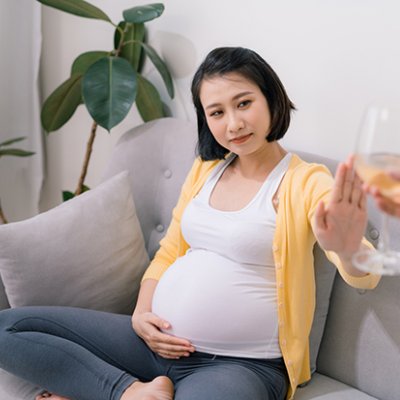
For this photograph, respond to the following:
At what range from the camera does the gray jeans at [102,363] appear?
4.32 feet

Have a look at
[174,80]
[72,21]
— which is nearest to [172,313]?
[174,80]

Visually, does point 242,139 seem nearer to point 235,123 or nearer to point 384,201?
point 235,123

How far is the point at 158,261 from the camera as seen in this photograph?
168cm

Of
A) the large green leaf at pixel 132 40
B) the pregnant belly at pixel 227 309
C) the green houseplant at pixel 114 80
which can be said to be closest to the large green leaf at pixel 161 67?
the green houseplant at pixel 114 80

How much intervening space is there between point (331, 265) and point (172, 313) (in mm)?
387

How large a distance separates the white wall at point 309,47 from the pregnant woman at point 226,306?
9.7 inches

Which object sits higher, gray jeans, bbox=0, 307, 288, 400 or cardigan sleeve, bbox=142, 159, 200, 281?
cardigan sleeve, bbox=142, 159, 200, 281

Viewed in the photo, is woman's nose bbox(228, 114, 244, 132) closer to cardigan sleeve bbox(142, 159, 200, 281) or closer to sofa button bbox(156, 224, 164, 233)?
cardigan sleeve bbox(142, 159, 200, 281)

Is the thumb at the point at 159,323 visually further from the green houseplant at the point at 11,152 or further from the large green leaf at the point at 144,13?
the green houseplant at the point at 11,152

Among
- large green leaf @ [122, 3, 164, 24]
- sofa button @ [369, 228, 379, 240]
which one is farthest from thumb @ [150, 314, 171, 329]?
large green leaf @ [122, 3, 164, 24]

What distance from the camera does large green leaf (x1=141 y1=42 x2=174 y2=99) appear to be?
202 cm

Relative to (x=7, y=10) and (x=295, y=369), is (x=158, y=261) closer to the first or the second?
(x=295, y=369)

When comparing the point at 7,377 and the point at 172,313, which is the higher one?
the point at 172,313

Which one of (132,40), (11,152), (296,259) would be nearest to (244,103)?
(296,259)
